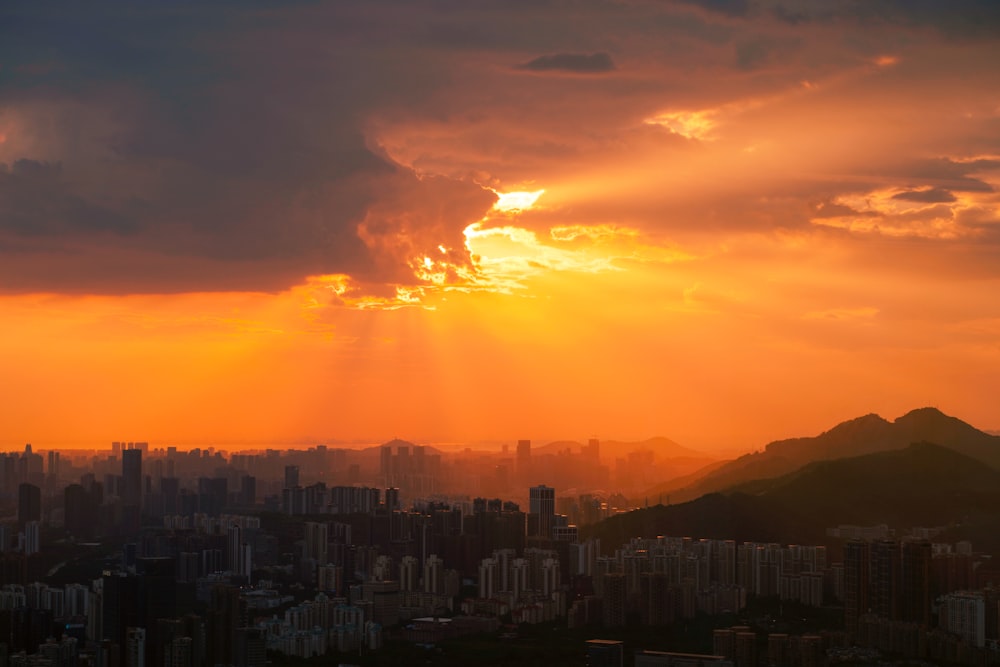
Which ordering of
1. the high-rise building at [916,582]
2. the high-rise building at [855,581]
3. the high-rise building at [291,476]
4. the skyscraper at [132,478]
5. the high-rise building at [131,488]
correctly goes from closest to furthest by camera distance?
the high-rise building at [916,582], the high-rise building at [855,581], the high-rise building at [131,488], the skyscraper at [132,478], the high-rise building at [291,476]

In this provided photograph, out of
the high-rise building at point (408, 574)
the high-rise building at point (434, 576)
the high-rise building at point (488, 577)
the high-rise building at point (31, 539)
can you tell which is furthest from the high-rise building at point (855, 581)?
the high-rise building at point (31, 539)

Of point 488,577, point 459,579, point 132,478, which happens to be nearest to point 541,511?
point 459,579

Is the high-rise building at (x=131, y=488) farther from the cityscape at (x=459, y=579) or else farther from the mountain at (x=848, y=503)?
the mountain at (x=848, y=503)

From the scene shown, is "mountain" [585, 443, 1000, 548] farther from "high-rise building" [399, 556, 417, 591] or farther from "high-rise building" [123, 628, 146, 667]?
"high-rise building" [123, 628, 146, 667]

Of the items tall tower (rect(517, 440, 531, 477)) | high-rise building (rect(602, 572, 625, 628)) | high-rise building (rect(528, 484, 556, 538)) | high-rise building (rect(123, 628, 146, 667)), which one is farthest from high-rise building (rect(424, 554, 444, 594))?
tall tower (rect(517, 440, 531, 477))

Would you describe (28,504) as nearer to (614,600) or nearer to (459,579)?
(459,579)

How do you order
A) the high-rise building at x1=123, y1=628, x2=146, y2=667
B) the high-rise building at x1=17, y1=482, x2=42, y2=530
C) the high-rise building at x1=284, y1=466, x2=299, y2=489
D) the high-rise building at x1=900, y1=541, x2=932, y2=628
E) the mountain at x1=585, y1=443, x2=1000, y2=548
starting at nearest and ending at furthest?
the high-rise building at x1=123, y1=628, x2=146, y2=667 < the high-rise building at x1=900, y1=541, x2=932, y2=628 < the mountain at x1=585, y1=443, x2=1000, y2=548 < the high-rise building at x1=17, y1=482, x2=42, y2=530 < the high-rise building at x1=284, y1=466, x2=299, y2=489
